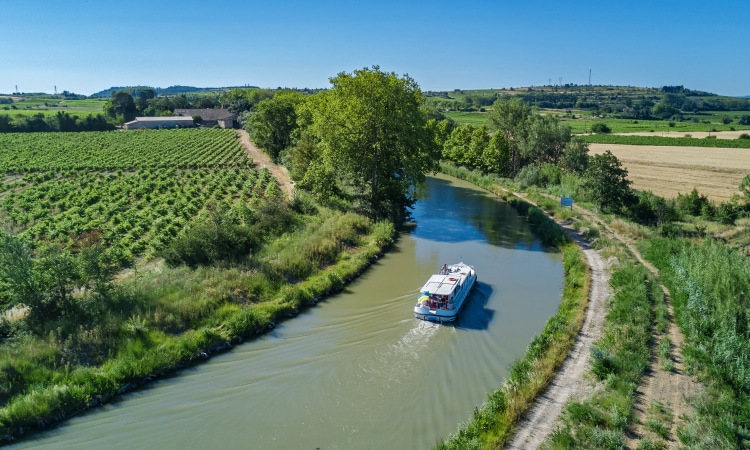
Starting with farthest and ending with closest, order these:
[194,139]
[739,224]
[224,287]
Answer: [194,139] < [739,224] < [224,287]

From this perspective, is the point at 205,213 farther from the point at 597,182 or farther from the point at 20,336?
the point at 597,182

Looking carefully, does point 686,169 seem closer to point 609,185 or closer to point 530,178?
point 530,178

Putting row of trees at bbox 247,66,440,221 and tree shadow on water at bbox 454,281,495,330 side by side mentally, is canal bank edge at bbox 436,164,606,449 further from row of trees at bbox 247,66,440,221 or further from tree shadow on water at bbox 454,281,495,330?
row of trees at bbox 247,66,440,221

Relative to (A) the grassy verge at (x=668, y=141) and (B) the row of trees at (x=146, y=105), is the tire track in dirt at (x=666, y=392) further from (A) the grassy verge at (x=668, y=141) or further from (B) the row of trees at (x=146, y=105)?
(B) the row of trees at (x=146, y=105)

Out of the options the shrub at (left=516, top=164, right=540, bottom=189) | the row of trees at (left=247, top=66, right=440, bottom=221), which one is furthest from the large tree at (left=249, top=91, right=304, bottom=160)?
the shrub at (left=516, top=164, right=540, bottom=189)

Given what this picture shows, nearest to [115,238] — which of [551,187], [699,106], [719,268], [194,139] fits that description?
[719,268]

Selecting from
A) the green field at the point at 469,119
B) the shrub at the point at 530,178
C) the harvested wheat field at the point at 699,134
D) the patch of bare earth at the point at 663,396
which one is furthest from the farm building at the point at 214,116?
the patch of bare earth at the point at 663,396

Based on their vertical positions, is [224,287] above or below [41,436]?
above
